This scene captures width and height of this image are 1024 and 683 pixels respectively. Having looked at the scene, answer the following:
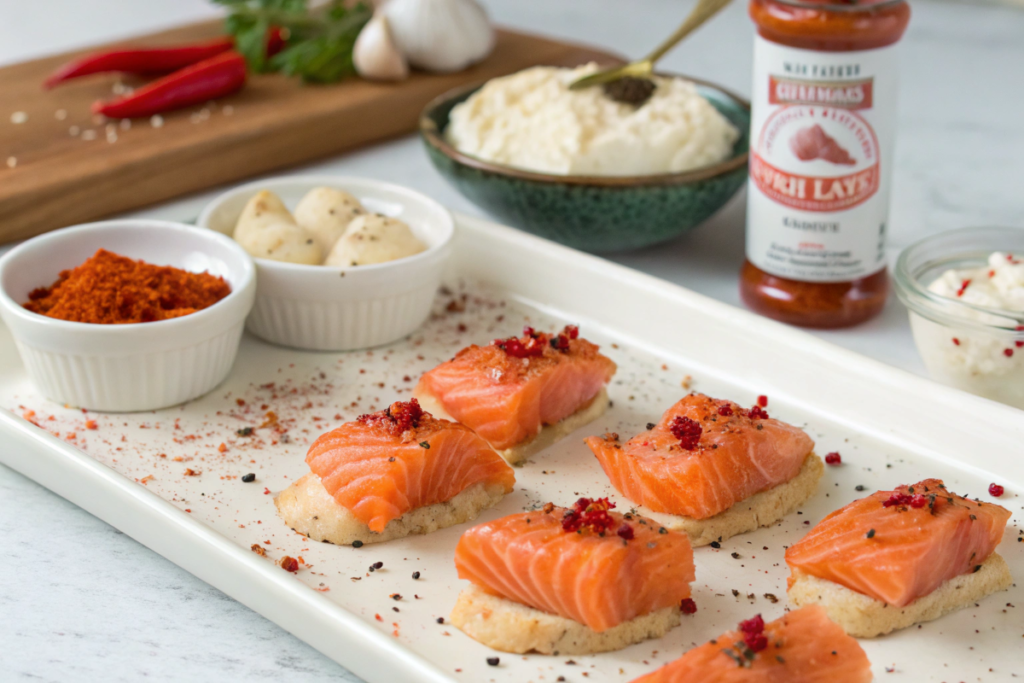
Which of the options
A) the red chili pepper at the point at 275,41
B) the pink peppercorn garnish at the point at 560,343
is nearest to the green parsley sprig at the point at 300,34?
the red chili pepper at the point at 275,41

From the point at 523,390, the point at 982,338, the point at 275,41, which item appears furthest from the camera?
the point at 275,41

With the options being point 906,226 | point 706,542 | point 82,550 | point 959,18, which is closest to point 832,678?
point 706,542

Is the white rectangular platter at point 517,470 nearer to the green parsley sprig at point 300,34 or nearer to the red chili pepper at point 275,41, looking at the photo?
the green parsley sprig at point 300,34

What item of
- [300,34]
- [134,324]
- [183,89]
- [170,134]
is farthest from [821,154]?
[300,34]

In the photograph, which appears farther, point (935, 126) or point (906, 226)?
point (935, 126)

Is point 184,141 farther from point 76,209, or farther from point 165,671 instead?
point 165,671

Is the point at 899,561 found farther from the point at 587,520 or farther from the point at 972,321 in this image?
the point at 972,321

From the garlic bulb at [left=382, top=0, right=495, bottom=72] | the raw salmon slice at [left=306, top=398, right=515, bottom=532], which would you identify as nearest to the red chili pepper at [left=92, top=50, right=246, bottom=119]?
the garlic bulb at [left=382, top=0, right=495, bottom=72]
